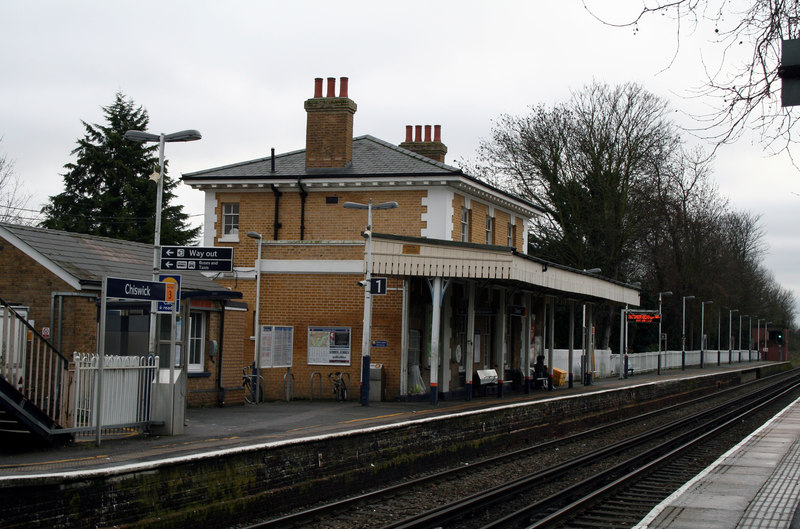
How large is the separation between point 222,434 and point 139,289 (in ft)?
9.58

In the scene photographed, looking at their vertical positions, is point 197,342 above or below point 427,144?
below

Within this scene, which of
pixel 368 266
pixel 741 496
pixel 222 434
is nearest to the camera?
pixel 741 496

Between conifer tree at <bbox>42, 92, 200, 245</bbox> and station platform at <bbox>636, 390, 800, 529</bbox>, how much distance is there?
1372 inches

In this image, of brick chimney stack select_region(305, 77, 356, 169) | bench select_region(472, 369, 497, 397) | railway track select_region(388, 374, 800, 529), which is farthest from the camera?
brick chimney stack select_region(305, 77, 356, 169)

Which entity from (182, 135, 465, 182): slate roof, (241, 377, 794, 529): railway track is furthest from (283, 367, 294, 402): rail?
(241, 377, 794, 529): railway track

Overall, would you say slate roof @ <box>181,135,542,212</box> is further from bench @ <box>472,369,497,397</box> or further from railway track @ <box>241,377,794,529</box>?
railway track @ <box>241,377,794,529</box>

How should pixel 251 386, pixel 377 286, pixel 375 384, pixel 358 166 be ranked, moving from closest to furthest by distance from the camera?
pixel 377 286 → pixel 375 384 → pixel 251 386 → pixel 358 166

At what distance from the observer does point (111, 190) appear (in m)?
44.8

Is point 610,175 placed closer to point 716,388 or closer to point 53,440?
point 716,388

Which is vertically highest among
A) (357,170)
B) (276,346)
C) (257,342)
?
(357,170)

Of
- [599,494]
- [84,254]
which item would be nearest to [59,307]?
[84,254]

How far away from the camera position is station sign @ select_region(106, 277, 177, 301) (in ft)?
42.0

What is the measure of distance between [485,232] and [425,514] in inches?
775

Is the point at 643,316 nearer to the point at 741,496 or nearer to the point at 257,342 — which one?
the point at 257,342
